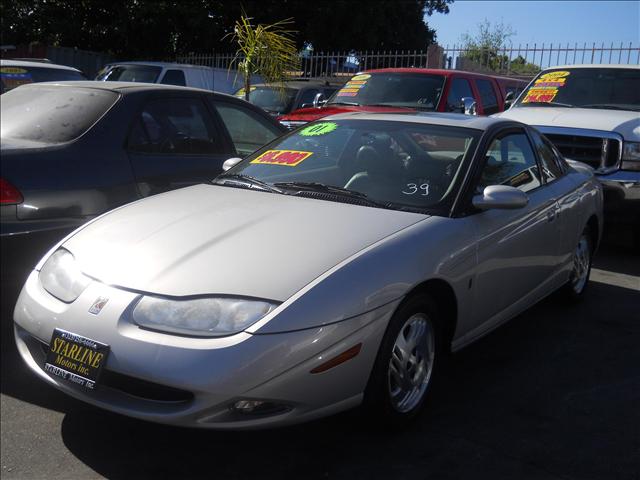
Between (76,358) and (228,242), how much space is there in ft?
2.71

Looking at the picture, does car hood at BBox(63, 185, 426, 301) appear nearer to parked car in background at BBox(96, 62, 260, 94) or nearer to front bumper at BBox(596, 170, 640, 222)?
front bumper at BBox(596, 170, 640, 222)

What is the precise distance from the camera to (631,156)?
6934 mm

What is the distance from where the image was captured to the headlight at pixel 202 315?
9.25 feet

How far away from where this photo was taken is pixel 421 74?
961cm

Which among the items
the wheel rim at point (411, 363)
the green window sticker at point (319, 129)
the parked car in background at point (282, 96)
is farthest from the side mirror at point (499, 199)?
the parked car in background at point (282, 96)

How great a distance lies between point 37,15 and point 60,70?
53.6ft

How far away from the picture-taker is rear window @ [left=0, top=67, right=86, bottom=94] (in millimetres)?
9047

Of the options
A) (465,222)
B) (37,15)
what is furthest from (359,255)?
(37,15)

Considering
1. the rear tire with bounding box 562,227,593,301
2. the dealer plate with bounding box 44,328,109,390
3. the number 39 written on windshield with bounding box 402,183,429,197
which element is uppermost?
the number 39 written on windshield with bounding box 402,183,429,197

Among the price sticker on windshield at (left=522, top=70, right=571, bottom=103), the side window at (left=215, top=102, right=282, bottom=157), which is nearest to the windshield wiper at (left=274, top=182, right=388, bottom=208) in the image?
the side window at (left=215, top=102, right=282, bottom=157)

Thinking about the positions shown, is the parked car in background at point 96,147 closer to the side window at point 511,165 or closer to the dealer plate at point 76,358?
the dealer plate at point 76,358

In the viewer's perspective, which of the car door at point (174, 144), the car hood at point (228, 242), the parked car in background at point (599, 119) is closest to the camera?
the car hood at point (228, 242)

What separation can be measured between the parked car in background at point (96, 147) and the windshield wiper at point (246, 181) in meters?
0.81

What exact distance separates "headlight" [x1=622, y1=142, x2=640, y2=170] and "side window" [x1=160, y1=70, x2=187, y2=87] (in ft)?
30.1
